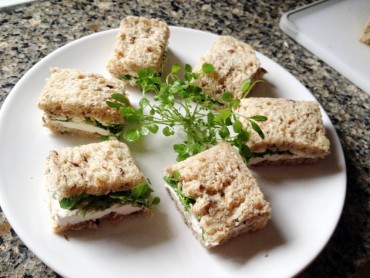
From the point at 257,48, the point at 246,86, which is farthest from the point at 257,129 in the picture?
the point at 257,48

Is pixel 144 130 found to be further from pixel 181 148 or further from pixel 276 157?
pixel 276 157

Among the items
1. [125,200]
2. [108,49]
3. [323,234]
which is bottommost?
[323,234]

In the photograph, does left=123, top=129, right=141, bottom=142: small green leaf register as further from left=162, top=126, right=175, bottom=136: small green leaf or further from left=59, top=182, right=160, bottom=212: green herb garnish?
left=59, top=182, right=160, bottom=212: green herb garnish

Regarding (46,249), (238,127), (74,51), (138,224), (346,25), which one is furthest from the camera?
(346,25)

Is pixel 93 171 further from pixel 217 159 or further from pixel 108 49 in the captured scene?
pixel 108 49

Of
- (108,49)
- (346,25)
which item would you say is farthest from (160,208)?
(346,25)
